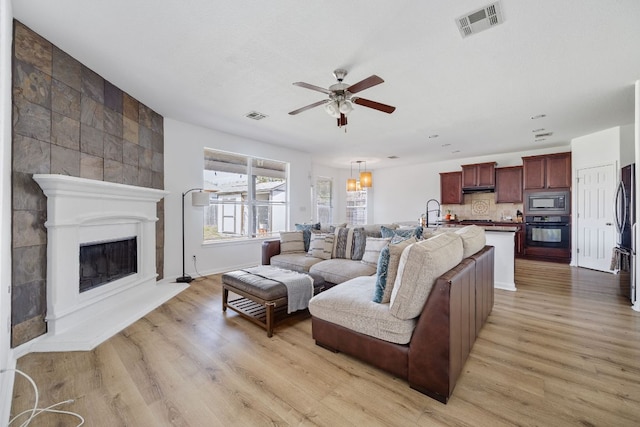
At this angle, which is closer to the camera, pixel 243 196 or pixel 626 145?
pixel 626 145

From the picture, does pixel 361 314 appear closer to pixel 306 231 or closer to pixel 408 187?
pixel 306 231

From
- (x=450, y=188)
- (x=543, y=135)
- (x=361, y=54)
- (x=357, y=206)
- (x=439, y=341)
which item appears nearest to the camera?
(x=439, y=341)

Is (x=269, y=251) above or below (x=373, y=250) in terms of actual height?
below

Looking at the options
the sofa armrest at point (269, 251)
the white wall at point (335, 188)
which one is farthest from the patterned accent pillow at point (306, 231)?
the white wall at point (335, 188)

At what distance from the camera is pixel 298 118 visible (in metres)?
4.25

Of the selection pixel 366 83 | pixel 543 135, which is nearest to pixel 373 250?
pixel 366 83

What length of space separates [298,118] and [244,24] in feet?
6.99

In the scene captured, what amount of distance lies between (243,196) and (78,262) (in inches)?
124

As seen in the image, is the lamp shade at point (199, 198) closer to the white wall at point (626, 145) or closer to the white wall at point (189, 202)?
the white wall at point (189, 202)

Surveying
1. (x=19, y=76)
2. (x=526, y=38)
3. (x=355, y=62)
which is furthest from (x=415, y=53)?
(x=19, y=76)

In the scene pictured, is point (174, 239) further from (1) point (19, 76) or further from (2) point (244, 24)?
(2) point (244, 24)

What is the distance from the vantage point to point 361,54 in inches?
99.2

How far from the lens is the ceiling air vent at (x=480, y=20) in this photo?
1965 mm

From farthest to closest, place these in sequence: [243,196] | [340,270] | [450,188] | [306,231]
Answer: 1. [450,188]
2. [243,196]
3. [306,231]
4. [340,270]
